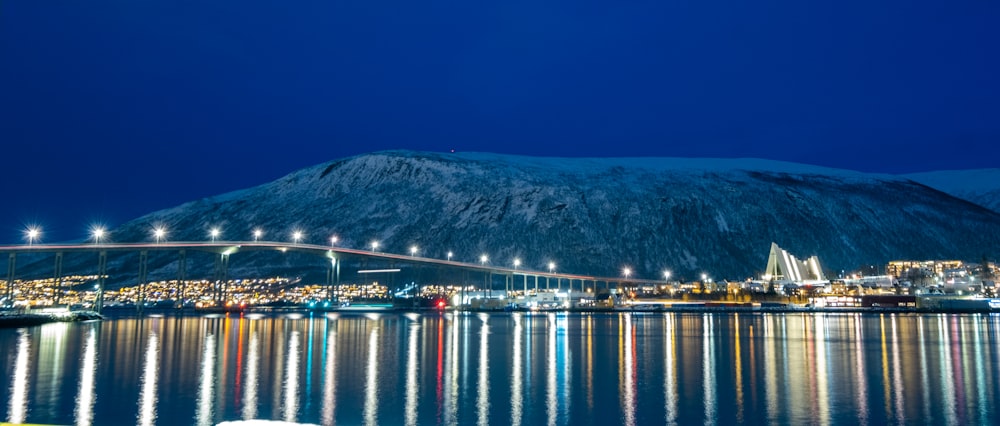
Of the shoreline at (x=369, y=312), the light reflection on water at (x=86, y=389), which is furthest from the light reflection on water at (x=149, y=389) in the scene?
the shoreline at (x=369, y=312)

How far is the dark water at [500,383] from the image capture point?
1061 inches

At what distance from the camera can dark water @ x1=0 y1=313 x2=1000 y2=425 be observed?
88.4 ft

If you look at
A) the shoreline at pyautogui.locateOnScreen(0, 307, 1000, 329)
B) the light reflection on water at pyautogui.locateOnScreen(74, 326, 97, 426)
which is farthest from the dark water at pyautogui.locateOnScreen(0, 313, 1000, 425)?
the shoreline at pyautogui.locateOnScreen(0, 307, 1000, 329)

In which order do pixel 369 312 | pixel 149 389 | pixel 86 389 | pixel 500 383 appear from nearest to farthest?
pixel 149 389, pixel 86 389, pixel 500 383, pixel 369 312

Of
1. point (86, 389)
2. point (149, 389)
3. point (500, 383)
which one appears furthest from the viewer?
point (500, 383)

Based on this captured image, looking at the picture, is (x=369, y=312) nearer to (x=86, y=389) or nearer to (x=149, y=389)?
(x=86, y=389)

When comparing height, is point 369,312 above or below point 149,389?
above

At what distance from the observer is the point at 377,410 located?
2758 cm

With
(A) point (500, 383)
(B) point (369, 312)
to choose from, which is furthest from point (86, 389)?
(B) point (369, 312)

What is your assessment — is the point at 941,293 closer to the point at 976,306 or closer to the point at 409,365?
the point at 976,306

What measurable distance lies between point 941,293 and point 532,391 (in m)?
181

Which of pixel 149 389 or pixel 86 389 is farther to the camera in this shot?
pixel 86 389

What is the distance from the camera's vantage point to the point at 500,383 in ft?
117

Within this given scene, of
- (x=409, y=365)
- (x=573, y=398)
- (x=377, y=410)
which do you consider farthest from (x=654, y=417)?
(x=409, y=365)
